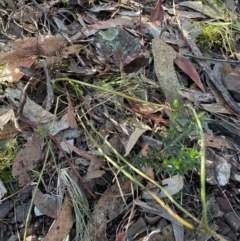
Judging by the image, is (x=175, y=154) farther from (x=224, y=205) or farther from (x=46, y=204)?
(x=46, y=204)

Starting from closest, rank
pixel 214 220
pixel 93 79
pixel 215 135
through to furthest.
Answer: pixel 214 220 < pixel 215 135 < pixel 93 79

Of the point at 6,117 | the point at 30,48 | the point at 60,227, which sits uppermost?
the point at 30,48

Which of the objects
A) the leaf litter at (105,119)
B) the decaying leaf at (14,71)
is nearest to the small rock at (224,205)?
the leaf litter at (105,119)

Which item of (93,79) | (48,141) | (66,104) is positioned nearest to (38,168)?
(48,141)

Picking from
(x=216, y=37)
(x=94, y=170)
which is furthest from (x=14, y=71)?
(x=216, y=37)

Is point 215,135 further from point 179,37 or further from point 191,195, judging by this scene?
point 179,37

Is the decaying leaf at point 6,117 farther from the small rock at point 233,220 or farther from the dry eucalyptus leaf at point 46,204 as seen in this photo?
the small rock at point 233,220

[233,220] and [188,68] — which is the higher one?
[188,68]

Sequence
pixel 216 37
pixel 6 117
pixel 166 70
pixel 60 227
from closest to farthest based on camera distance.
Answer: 1. pixel 60 227
2. pixel 6 117
3. pixel 166 70
4. pixel 216 37
